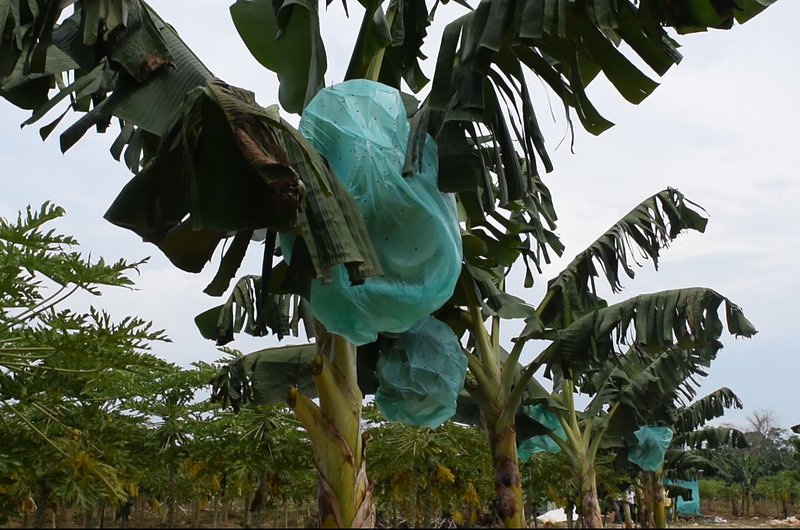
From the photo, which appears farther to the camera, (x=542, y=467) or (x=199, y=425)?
(x=542, y=467)

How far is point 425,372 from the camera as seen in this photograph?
4852mm

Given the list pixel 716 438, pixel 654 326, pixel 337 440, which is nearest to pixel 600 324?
pixel 654 326

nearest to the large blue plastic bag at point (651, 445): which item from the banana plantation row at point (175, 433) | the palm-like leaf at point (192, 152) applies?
the banana plantation row at point (175, 433)

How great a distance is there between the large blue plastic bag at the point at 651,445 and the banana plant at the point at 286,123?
13749 millimetres

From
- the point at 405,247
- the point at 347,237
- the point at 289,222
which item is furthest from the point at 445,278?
the point at 289,222

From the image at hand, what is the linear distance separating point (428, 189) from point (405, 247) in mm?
351

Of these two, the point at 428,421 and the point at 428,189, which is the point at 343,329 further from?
the point at 428,421

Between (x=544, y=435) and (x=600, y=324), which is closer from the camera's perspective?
(x=600, y=324)

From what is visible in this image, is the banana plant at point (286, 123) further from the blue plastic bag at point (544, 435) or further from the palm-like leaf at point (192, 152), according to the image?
the blue plastic bag at point (544, 435)

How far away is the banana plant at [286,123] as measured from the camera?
2701mm

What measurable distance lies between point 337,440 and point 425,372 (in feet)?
3.84

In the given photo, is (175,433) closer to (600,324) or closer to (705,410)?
(600,324)

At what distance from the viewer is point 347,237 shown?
2693 millimetres

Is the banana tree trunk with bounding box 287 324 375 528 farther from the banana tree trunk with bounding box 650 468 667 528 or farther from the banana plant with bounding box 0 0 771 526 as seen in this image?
the banana tree trunk with bounding box 650 468 667 528
